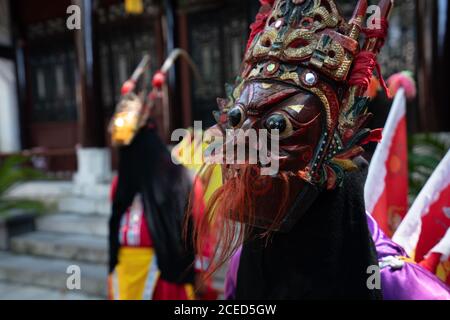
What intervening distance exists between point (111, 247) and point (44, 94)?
23.9 feet

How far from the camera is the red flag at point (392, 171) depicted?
1782 millimetres

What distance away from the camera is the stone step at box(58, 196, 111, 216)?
18.9 ft

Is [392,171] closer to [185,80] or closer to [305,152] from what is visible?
[305,152]

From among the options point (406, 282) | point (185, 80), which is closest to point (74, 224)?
point (185, 80)

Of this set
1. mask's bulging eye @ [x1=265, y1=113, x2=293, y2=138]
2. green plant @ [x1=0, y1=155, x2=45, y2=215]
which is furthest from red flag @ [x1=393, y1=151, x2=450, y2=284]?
green plant @ [x1=0, y1=155, x2=45, y2=215]

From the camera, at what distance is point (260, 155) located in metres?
0.95

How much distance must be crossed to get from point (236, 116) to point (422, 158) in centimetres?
292

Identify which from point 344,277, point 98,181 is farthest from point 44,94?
point 344,277

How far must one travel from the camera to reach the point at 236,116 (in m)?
1.00

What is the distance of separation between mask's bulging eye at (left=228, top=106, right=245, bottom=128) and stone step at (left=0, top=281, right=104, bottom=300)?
146 inches

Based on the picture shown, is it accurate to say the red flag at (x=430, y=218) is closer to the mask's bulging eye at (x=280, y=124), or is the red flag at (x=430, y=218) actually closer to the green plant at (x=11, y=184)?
the mask's bulging eye at (x=280, y=124)

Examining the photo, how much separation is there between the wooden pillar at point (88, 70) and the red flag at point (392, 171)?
4918 mm

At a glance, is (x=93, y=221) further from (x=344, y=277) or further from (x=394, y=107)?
(x=344, y=277)

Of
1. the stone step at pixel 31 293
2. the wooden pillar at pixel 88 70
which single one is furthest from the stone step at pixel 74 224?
the wooden pillar at pixel 88 70
